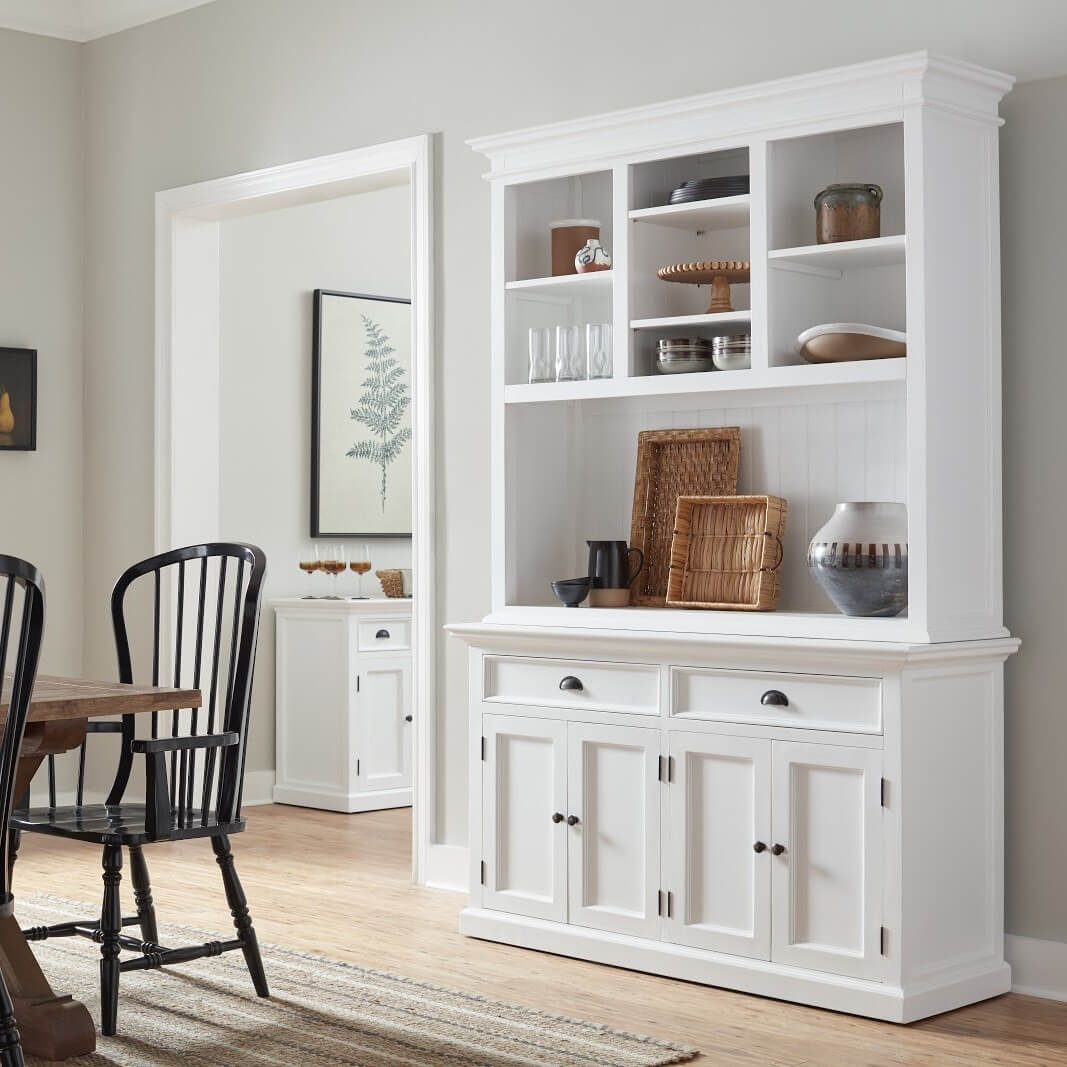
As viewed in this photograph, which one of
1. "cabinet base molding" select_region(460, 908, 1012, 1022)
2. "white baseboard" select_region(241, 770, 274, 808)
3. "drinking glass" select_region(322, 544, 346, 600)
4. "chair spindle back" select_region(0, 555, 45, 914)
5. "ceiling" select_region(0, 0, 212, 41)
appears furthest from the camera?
"drinking glass" select_region(322, 544, 346, 600)

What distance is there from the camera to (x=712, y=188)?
3900 mm

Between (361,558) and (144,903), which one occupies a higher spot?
(361,558)

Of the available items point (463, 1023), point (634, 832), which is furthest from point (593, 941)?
point (463, 1023)

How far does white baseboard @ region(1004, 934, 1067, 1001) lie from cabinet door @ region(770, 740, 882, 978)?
1.46 ft

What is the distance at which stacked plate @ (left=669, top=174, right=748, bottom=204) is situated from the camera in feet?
12.8

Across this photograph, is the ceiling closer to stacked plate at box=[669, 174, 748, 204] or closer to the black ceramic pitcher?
stacked plate at box=[669, 174, 748, 204]

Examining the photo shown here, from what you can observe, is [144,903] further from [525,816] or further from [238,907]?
[525,816]

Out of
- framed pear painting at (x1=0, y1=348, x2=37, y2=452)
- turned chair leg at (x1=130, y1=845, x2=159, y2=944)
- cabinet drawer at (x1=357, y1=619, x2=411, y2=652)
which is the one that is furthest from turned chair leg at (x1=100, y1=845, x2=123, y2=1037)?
framed pear painting at (x1=0, y1=348, x2=37, y2=452)

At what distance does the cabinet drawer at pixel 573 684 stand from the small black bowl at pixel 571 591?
19cm

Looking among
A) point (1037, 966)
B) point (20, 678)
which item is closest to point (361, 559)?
point (1037, 966)

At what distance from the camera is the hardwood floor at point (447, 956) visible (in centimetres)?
327

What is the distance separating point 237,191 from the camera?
5.49 metres

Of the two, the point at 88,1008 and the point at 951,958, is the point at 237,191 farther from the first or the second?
the point at 951,958

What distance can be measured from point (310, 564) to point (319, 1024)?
3235mm
